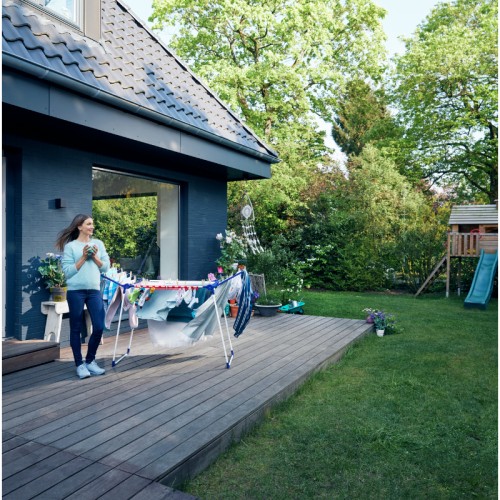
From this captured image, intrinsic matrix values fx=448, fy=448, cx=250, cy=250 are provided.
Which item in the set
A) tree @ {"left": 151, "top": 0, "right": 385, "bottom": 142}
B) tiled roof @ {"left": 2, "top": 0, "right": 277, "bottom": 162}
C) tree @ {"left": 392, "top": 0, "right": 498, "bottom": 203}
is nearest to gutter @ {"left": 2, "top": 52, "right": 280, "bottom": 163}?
tiled roof @ {"left": 2, "top": 0, "right": 277, "bottom": 162}

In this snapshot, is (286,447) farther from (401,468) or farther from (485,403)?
(485,403)

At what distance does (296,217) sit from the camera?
1430cm

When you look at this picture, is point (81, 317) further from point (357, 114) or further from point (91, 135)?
point (357, 114)

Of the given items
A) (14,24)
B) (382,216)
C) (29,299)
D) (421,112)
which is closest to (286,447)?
(29,299)

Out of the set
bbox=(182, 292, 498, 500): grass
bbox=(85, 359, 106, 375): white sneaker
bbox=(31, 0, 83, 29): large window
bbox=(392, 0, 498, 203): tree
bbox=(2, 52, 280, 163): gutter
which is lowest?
bbox=(182, 292, 498, 500): grass

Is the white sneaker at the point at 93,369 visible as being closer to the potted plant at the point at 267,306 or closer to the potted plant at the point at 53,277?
the potted plant at the point at 53,277

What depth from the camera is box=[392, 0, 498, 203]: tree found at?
52.3ft

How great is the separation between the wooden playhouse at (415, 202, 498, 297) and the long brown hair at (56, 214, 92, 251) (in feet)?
32.1

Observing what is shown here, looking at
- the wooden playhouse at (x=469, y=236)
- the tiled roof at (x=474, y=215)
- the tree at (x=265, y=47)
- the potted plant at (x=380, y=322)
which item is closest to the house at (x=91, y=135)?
the potted plant at (x=380, y=322)

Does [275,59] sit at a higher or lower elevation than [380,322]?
higher

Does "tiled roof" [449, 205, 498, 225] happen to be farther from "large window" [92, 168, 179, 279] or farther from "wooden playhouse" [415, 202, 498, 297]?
Answer: "large window" [92, 168, 179, 279]

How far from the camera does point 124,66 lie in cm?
538

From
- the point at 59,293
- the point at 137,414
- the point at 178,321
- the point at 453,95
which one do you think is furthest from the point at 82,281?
the point at 453,95

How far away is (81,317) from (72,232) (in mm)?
759
